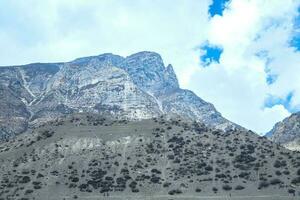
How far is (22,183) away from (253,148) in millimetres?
70634

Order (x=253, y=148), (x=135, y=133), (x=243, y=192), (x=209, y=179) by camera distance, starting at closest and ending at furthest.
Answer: (x=243, y=192), (x=209, y=179), (x=253, y=148), (x=135, y=133)

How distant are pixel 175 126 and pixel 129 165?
4021 cm

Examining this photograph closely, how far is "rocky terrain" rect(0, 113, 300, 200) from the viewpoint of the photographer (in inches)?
5448

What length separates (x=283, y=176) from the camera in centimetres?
14138

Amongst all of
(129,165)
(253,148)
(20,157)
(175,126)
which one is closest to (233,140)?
(253,148)

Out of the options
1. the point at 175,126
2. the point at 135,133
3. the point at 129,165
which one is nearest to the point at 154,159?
the point at 129,165

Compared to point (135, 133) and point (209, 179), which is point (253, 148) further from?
point (135, 133)

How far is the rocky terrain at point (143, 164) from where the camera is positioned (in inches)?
5448

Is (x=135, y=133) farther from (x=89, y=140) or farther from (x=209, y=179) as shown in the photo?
(x=209, y=179)

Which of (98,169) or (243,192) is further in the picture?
(98,169)

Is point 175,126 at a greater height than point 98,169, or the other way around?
point 175,126

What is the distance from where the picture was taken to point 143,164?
158375 mm

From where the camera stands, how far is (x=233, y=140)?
17575 centimetres

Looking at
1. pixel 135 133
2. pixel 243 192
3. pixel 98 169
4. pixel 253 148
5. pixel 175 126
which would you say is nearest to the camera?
pixel 243 192
